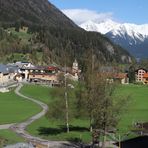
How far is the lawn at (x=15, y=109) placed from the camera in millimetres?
90544

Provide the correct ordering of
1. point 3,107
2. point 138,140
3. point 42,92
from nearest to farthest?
1. point 138,140
2. point 3,107
3. point 42,92

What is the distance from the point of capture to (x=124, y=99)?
207 feet

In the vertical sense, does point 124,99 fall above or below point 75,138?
above

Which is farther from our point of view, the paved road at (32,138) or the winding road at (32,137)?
the paved road at (32,138)

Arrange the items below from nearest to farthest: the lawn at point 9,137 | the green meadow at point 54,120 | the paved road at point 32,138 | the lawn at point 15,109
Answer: the lawn at point 9,137 < the paved road at point 32,138 < the green meadow at point 54,120 < the lawn at point 15,109

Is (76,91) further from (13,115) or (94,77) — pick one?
(13,115)

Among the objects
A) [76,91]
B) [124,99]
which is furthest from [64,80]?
[124,99]

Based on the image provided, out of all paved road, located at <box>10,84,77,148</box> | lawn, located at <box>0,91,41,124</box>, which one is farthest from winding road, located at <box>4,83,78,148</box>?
lawn, located at <box>0,91,41,124</box>

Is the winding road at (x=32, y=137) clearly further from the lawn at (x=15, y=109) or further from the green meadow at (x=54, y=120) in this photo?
the lawn at (x=15, y=109)

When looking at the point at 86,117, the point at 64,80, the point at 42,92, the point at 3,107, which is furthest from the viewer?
the point at 42,92

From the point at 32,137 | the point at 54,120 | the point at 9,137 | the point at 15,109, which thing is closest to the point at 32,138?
the point at 32,137

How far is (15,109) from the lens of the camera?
107750 millimetres

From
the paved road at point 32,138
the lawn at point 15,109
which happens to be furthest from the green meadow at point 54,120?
the paved road at point 32,138

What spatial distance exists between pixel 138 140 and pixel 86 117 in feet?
46.1
